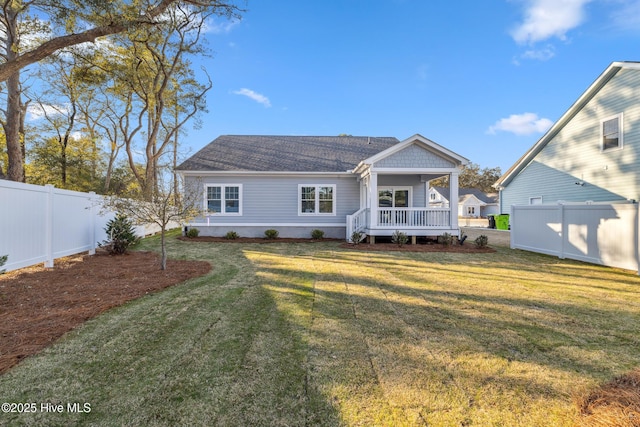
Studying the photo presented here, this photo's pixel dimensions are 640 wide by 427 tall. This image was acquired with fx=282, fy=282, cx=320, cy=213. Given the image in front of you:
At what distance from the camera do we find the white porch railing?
11773 mm

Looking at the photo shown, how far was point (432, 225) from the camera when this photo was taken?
Result: 1184cm

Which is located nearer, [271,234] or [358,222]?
[358,222]

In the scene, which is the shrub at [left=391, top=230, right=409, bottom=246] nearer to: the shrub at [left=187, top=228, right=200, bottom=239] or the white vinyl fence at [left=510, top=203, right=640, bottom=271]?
the white vinyl fence at [left=510, top=203, right=640, bottom=271]

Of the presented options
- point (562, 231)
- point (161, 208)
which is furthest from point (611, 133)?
point (161, 208)

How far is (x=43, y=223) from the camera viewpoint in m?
6.53

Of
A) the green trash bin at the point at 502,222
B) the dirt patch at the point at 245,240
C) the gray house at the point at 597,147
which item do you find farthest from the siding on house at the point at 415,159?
the green trash bin at the point at 502,222

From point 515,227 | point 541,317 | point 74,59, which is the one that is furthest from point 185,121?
point 541,317

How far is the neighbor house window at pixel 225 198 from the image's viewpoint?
13453 millimetres

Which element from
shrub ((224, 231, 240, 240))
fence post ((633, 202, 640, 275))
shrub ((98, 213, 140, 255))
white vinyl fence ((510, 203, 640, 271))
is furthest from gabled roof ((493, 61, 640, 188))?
shrub ((98, 213, 140, 255))

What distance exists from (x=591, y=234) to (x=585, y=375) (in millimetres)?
8054

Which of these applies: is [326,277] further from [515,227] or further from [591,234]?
[515,227]

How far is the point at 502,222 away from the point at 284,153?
17.0m

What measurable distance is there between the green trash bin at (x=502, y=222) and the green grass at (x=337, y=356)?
16.4m

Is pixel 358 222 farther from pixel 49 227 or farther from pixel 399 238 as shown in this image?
pixel 49 227
